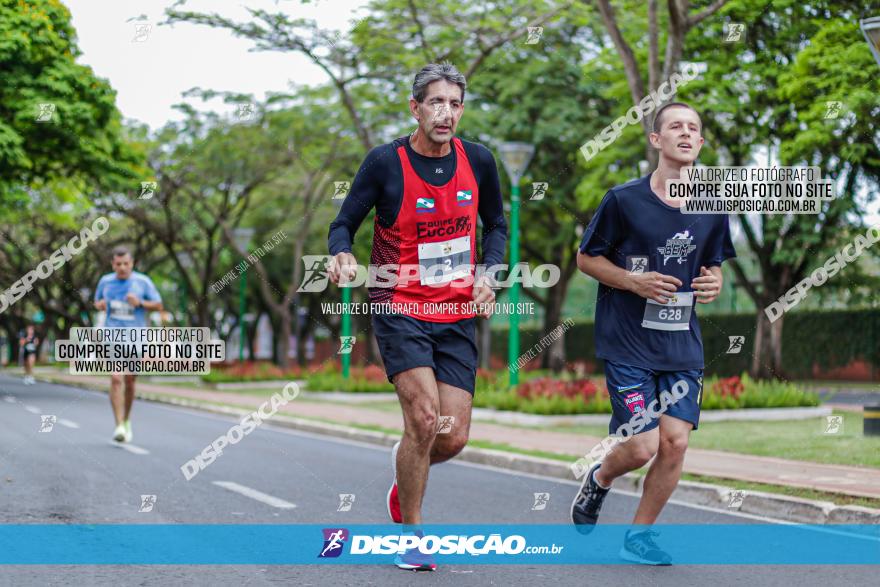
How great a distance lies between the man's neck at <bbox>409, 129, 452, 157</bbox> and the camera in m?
5.30

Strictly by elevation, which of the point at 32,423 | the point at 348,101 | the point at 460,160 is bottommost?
the point at 32,423

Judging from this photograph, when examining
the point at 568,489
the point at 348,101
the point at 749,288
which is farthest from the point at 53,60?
the point at 568,489

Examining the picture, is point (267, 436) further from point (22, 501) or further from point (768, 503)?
point (768, 503)

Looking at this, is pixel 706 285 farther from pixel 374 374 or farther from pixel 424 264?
pixel 374 374

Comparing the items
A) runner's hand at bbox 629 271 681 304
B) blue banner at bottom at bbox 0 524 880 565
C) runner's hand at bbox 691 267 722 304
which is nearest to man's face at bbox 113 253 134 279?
blue banner at bottom at bbox 0 524 880 565

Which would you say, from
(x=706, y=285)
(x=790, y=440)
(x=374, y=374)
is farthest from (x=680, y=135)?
(x=374, y=374)

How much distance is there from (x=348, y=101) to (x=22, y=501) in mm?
17012

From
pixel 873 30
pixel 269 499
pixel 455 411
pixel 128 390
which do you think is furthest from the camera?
pixel 128 390

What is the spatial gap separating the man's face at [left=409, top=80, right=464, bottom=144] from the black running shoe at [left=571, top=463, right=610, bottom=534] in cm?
176

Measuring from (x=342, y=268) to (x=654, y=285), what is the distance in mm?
1417

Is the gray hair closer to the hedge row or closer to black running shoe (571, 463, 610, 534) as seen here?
black running shoe (571, 463, 610, 534)

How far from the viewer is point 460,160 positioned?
17.7ft

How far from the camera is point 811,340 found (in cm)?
3450

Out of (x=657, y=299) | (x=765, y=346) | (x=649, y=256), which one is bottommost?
(x=765, y=346)
